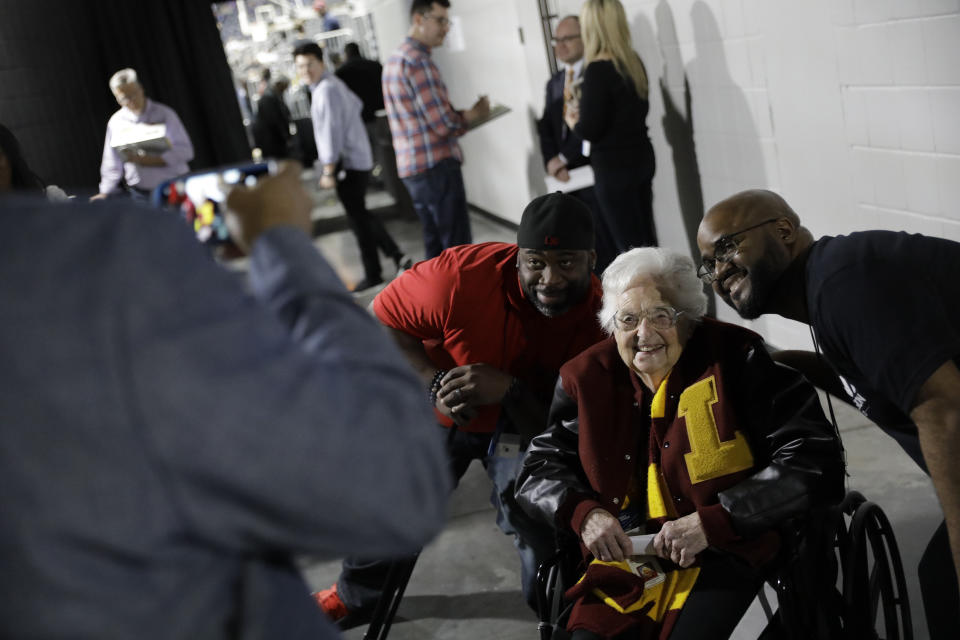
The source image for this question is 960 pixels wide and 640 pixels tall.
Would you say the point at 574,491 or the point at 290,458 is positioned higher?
the point at 290,458

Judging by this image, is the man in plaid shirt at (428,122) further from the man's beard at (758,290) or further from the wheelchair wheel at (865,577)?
the wheelchair wheel at (865,577)

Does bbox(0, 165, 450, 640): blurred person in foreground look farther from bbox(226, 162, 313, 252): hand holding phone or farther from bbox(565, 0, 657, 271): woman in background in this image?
bbox(565, 0, 657, 271): woman in background

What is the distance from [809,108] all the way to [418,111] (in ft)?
9.54

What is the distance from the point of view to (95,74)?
396 inches

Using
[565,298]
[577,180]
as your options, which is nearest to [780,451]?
[565,298]

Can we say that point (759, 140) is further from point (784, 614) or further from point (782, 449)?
point (784, 614)

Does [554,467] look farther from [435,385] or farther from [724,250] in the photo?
[724,250]

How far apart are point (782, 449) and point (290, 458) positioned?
154 centimetres

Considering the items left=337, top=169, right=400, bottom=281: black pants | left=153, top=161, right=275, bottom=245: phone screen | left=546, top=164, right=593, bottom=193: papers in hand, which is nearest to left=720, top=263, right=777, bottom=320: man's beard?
left=153, top=161, right=275, bottom=245: phone screen

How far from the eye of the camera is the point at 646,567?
2.07m

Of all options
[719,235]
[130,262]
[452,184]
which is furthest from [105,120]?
[130,262]

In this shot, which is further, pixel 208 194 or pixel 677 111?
pixel 677 111

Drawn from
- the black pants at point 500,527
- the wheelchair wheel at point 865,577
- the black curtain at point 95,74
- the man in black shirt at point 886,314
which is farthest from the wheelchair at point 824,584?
the black curtain at point 95,74

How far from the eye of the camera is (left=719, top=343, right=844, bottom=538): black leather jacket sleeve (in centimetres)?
197
